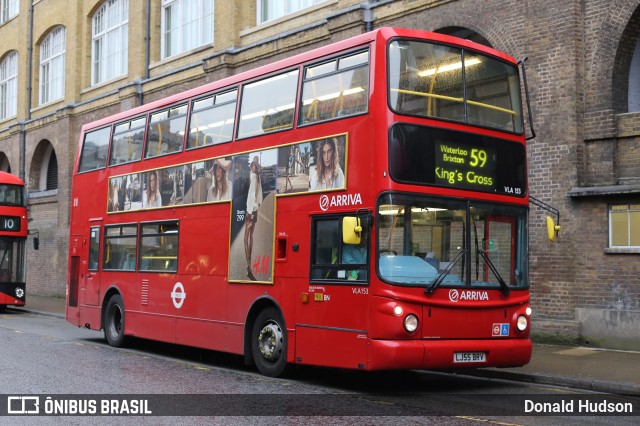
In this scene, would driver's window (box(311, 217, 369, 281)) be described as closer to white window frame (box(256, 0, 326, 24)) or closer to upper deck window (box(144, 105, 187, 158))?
upper deck window (box(144, 105, 187, 158))

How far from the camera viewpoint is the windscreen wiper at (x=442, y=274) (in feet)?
31.9

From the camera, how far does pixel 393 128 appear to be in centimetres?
A: 976

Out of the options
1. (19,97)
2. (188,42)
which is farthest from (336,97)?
(19,97)

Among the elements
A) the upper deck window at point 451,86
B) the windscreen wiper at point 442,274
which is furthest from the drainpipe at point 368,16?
the windscreen wiper at point 442,274

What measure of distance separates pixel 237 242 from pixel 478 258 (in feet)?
12.5

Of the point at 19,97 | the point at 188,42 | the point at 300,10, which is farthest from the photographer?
the point at 19,97

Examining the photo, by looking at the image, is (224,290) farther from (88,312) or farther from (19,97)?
(19,97)

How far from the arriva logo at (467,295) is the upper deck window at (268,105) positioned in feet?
10.7

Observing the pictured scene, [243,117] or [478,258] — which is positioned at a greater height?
[243,117]

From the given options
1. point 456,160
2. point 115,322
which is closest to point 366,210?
point 456,160

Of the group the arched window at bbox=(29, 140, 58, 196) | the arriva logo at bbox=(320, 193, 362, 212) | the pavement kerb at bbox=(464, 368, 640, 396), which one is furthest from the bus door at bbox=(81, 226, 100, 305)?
the arched window at bbox=(29, 140, 58, 196)

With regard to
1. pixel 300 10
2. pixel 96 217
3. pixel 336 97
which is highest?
pixel 300 10

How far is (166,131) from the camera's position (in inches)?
570

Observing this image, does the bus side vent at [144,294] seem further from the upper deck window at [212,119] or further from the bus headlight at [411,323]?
the bus headlight at [411,323]
